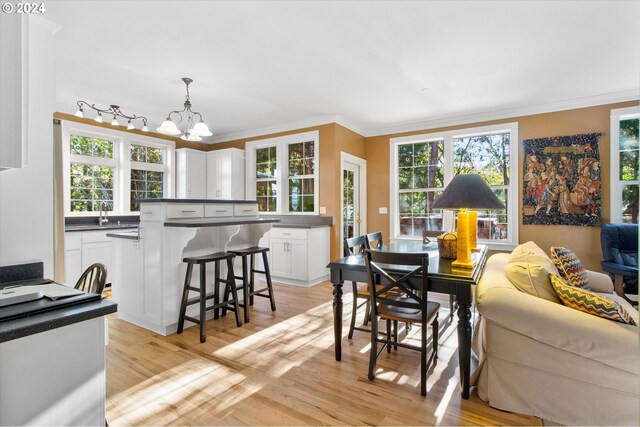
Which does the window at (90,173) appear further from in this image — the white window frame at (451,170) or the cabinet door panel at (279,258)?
the white window frame at (451,170)

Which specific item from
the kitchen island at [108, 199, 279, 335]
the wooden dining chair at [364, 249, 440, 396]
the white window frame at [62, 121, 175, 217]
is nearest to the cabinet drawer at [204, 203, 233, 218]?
the kitchen island at [108, 199, 279, 335]

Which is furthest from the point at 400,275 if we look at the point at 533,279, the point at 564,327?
the point at 564,327

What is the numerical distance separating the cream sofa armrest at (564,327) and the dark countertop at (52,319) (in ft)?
6.57

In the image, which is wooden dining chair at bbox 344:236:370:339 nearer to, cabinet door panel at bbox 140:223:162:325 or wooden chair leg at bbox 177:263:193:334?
wooden chair leg at bbox 177:263:193:334

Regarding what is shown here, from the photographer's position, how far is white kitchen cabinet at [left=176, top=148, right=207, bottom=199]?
584 cm

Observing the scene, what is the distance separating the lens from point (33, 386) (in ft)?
3.08

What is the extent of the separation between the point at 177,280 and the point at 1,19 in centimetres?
252

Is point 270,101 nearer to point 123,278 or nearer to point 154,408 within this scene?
point 123,278

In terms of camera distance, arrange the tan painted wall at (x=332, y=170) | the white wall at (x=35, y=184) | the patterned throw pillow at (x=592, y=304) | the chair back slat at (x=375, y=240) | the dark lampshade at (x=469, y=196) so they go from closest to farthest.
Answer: the white wall at (x=35, y=184)
the patterned throw pillow at (x=592, y=304)
the dark lampshade at (x=469, y=196)
the chair back slat at (x=375, y=240)
the tan painted wall at (x=332, y=170)

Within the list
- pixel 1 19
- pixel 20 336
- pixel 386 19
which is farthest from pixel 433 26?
pixel 20 336

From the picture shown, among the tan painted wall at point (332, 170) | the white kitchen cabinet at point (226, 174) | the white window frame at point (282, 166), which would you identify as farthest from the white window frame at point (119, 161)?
the tan painted wall at point (332, 170)

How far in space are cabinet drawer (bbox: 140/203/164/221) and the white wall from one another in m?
1.30

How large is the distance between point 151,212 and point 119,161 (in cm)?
297

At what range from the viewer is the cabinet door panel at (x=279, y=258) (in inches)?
188
